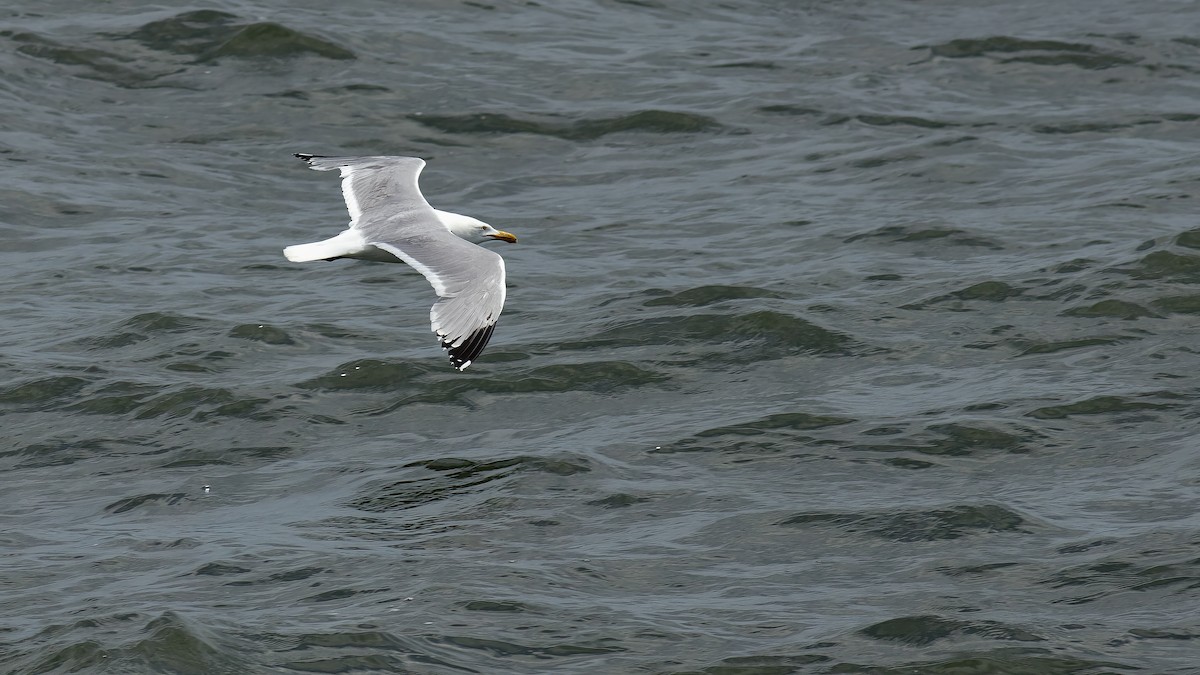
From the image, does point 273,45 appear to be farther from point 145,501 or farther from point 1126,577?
point 1126,577

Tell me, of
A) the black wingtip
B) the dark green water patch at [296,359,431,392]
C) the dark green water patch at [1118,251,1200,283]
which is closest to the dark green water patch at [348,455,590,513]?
the black wingtip

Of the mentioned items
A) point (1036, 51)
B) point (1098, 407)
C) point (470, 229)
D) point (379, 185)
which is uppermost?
point (1036, 51)

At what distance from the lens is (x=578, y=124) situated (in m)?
15.2

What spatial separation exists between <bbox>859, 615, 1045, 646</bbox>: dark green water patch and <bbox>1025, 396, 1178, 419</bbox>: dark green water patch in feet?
8.48

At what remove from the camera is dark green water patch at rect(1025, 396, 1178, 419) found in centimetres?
959

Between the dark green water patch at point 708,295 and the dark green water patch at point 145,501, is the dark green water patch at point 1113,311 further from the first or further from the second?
the dark green water patch at point 145,501

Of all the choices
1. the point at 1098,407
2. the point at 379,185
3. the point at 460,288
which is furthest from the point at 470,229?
the point at 1098,407

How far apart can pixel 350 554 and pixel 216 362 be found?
321 cm

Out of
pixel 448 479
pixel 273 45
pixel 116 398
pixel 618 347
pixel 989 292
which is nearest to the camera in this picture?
pixel 448 479

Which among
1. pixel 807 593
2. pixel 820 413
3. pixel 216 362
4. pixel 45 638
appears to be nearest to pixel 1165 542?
pixel 807 593

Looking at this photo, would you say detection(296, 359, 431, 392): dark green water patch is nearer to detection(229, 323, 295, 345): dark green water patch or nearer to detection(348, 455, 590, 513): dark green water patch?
detection(229, 323, 295, 345): dark green water patch

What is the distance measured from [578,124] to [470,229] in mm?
4598

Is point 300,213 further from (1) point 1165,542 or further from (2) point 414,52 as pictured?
(1) point 1165,542

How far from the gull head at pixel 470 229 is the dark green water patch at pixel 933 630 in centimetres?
411
